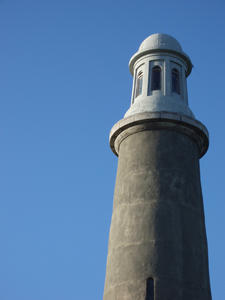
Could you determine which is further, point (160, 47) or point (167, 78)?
point (160, 47)

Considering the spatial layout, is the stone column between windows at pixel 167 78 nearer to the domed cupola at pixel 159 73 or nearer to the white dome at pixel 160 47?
the domed cupola at pixel 159 73

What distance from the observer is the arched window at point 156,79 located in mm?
17703

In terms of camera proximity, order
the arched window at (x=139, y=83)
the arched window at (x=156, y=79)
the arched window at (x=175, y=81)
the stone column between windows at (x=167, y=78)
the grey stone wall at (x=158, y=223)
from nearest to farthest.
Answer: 1. the grey stone wall at (x=158, y=223)
2. the stone column between windows at (x=167, y=78)
3. the arched window at (x=156, y=79)
4. the arched window at (x=175, y=81)
5. the arched window at (x=139, y=83)

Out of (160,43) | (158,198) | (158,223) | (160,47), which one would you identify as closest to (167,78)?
(160,47)

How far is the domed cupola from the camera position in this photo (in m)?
17.0

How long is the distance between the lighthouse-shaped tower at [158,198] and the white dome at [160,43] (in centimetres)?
18

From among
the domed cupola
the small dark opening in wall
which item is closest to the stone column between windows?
the domed cupola

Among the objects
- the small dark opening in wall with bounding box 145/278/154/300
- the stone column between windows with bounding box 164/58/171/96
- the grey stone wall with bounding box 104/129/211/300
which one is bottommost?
the small dark opening in wall with bounding box 145/278/154/300

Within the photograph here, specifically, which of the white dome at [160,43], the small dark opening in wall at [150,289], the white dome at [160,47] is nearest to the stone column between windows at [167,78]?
the white dome at [160,47]

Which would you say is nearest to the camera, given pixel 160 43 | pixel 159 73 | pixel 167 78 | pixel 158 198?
pixel 158 198

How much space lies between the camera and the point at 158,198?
14164mm

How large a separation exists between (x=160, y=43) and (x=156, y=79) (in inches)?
64.4

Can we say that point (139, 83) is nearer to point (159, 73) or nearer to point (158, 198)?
point (159, 73)

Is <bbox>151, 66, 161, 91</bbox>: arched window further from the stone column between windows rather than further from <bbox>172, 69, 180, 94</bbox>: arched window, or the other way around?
<bbox>172, 69, 180, 94</bbox>: arched window
